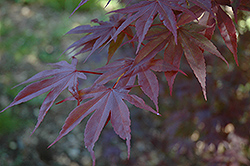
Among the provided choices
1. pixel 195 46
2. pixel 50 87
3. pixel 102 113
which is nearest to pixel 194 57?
pixel 195 46

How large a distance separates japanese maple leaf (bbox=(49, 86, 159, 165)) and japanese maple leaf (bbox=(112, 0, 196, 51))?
0.51 ft

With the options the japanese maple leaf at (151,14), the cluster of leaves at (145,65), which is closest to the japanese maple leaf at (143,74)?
the cluster of leaves at (145,65)

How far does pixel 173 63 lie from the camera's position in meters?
0.68

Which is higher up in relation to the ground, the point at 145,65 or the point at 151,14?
the point at 151,14

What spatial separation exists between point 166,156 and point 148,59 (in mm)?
1799

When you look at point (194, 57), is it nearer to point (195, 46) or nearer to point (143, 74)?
point (195, 46)

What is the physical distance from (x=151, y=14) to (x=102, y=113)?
262 millimetres

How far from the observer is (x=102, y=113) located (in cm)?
65

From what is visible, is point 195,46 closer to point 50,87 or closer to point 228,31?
point 228,31

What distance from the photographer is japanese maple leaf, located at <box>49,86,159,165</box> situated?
62 cm

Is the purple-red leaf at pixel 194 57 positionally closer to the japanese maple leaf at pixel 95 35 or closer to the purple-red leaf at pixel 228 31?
the purple-red leaf at pixel 228 31

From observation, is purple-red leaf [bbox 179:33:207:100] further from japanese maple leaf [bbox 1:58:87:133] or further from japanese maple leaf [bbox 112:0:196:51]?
japanese maple leaf [bbox 1:58:87:133]

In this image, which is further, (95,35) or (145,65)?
(95,35)

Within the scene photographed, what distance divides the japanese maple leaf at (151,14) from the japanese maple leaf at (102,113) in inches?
6.1
